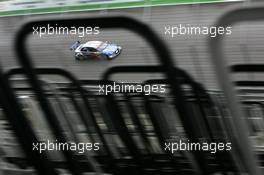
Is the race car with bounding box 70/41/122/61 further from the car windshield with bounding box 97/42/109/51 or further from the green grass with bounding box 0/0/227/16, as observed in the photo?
the green grass with bounding box 0/0/227/16

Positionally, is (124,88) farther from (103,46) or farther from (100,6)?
(100,6)

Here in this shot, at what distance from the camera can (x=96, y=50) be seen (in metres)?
1.85

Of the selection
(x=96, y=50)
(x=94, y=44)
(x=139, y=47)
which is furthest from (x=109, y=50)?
(x=139, y=47)

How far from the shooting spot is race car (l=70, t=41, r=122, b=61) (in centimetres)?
177

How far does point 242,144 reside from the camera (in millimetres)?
1290

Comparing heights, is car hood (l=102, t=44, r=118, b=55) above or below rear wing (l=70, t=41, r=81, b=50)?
below

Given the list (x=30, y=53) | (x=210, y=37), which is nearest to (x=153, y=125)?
(x=30, y=53)

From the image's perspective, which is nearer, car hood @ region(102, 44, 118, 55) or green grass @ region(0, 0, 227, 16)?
green grass @ region(0, 0, 227, 16)

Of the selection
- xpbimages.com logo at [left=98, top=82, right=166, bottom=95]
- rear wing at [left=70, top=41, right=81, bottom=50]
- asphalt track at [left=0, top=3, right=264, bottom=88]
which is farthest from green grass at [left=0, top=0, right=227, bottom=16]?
xpbimages.com logo at [left=98, top=82, right=166, bottom=95]

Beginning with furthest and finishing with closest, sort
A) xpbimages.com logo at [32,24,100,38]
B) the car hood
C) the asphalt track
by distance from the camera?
the car hood → the asphalt track → xpbimages.com logo at [32,24,100,38]

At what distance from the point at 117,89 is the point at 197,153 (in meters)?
0.41

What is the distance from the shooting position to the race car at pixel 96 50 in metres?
1.77

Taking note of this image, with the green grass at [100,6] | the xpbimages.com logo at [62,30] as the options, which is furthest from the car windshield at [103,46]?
the xpbimages.com logo at [62,30]

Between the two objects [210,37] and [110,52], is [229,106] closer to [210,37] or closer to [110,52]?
[210,37]
